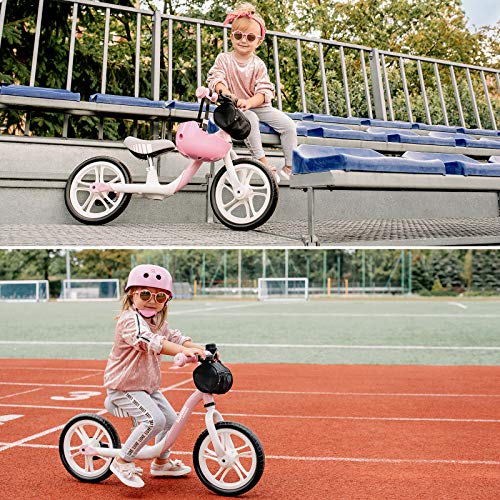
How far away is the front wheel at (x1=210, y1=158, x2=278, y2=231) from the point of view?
13.8 ft

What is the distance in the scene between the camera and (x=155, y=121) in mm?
7234

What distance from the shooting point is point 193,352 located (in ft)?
14.7

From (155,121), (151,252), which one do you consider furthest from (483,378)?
(151,252)

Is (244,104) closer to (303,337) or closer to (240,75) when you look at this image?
(240,75)

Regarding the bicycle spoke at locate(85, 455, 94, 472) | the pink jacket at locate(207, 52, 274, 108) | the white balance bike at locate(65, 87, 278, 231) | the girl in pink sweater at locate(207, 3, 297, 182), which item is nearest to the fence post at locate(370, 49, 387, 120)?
the white balance bike at locate(65, 87, 278, 231)

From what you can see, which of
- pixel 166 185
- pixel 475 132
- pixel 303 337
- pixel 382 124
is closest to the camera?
pixel 166 185

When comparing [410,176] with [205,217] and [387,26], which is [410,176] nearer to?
[205,217]

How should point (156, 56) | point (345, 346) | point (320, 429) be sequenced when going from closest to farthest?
point (320, 429)
point (156, 56)
point (345, 346)

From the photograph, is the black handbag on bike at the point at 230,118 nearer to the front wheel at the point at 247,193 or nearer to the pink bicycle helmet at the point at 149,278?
the front wheel at the point at 247,193

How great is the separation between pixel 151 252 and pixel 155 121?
155ft

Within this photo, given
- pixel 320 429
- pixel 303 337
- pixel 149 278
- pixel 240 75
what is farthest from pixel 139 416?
pixel 303 337

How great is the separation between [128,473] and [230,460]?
0.70m

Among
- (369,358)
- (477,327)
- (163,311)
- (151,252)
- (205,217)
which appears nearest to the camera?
(163,311)

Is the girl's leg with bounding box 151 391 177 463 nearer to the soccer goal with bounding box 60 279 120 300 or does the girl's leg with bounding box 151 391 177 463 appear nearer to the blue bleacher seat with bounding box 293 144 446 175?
the blue bleacher seat with bounding box 293 144 446 175
